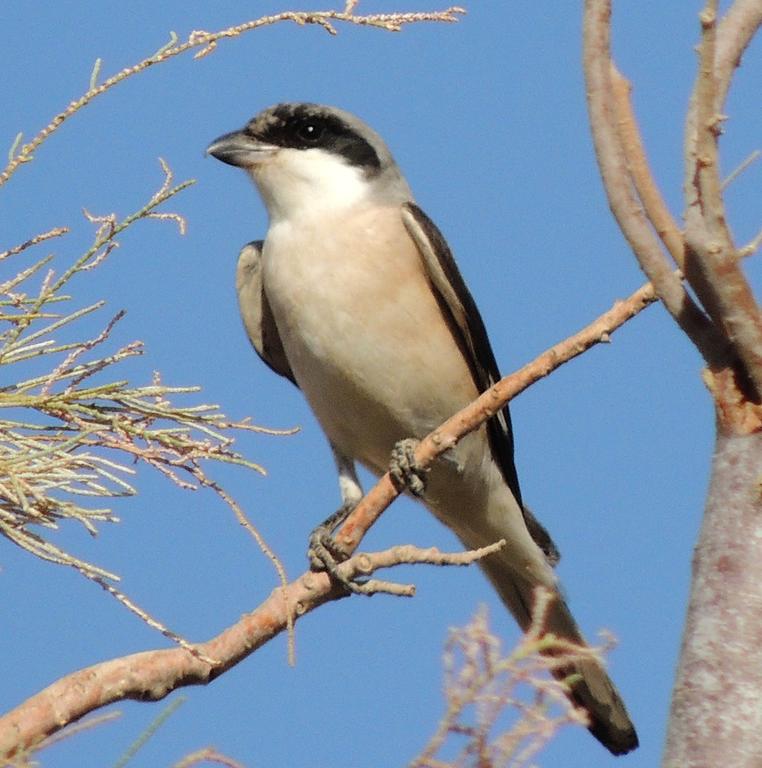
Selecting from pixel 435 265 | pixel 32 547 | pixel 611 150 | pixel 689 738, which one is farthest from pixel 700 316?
pixel 435 265

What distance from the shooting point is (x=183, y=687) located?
2318mm

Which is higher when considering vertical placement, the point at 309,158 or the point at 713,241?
the point at 309,158

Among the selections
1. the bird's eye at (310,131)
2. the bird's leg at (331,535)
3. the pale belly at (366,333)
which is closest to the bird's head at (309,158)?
the bird's eye at (310,131)

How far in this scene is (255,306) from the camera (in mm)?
4770

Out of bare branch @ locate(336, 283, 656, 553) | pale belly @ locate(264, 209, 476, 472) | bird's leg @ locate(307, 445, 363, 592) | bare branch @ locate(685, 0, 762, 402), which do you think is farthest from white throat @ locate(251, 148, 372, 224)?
bare branch @ locate(685, 0, 762, 402)

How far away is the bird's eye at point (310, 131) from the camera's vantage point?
4.67 meters

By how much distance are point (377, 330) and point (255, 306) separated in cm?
70

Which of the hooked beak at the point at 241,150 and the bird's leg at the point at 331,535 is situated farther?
the hooked beak at the point at 241,150

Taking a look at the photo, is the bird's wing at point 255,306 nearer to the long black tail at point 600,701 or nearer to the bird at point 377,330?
the bird at point 377,330

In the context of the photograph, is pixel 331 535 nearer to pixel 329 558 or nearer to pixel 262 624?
pixel 329 558

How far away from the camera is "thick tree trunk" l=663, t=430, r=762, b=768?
1.61 meters

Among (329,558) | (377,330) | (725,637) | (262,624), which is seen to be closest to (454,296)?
(377,330)

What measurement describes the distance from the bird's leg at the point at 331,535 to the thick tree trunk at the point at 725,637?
36.5 inches

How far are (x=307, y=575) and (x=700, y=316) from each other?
1030 millimetres
